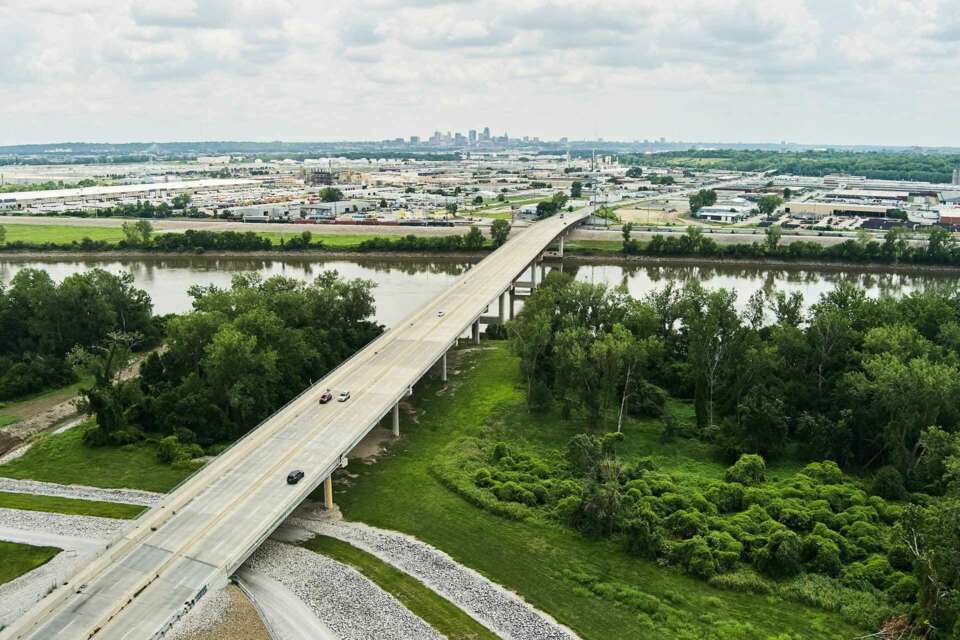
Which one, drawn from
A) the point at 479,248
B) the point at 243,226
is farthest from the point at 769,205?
the point at 243,226

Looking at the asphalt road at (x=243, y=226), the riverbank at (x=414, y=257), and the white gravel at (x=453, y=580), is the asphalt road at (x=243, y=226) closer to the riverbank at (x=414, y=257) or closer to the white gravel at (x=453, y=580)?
the riverbank at (x=414, y=257)

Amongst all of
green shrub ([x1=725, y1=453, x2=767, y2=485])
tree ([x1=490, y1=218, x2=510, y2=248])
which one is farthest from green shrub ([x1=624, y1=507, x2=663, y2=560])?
tree ([x1=490, y1=218, x2=510, y2=248])

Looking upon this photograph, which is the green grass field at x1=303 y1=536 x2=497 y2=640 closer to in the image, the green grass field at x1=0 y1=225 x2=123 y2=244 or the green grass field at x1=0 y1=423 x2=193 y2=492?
the green grass field at x1=0 y1=423 x2=193 y2=492

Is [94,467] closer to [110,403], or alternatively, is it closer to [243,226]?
[110,403]

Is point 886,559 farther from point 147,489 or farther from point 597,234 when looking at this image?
point 597,234

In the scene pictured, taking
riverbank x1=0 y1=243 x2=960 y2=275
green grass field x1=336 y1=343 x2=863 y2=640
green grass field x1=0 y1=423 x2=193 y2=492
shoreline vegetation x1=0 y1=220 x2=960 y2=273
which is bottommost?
green grass field x1=336 y1=343 x2=863 y2=640

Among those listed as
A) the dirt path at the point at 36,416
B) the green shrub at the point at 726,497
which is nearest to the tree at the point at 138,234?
the dirt path at the point at 36,416
